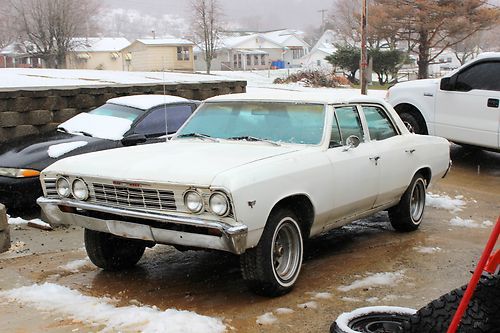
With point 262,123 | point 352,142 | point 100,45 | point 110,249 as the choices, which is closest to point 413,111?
point 352,142

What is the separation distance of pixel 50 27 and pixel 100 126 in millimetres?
57491

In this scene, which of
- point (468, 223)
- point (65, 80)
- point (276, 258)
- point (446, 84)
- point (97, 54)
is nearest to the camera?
point (276, 258)

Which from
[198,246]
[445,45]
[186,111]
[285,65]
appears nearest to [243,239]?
[198,246]

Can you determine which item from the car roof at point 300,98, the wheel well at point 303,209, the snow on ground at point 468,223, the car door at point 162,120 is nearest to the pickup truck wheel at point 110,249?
the wheel well at point 303,209

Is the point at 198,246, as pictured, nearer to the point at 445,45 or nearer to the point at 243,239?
the point at 243,239

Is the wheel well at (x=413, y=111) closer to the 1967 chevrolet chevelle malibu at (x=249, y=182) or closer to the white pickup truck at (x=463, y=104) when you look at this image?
the white pickup truck at (x=463, y=104)

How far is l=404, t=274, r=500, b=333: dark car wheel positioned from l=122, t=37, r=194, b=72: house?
59.4 metres

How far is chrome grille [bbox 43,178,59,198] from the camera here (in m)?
4.95

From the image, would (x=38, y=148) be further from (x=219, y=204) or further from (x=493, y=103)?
(x=493, y=103)

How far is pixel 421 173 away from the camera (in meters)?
6.81

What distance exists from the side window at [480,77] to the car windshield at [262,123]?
5389mm

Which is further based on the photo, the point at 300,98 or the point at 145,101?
the point at 145,101

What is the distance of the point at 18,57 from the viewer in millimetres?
72062

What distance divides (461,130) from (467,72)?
3.19 feet
